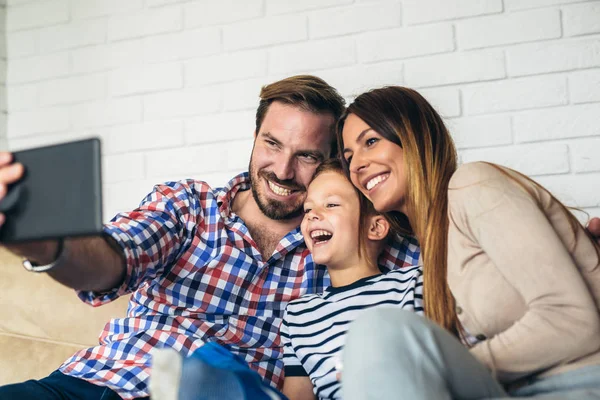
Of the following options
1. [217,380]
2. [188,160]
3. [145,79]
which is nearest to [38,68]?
[145,79]

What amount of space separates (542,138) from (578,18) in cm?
35

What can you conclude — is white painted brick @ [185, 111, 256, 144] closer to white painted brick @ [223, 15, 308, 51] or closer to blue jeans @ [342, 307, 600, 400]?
white painted brick @ [223, 15, 308, 51]

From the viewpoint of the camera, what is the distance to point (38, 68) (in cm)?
231

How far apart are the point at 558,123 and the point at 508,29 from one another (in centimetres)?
31

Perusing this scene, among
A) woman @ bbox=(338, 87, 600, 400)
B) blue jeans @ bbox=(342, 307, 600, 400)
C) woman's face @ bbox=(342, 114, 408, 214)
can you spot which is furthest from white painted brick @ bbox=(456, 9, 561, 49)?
blue jeans @ bbox=(342, 307, 600, 400)

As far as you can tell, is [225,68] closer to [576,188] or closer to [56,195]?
[576,188]

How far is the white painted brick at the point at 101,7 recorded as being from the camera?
2.20 metres

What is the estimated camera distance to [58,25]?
7.54ft

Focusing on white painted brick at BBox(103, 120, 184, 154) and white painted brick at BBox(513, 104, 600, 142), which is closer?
white painted brick at BBox(513, 104, 600, 142)

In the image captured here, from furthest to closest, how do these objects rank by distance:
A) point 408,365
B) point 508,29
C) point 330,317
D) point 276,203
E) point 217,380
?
point 508,29, point 276,203, point 330,317, point 217,380, point 408,365

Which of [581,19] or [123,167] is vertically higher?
[581,19]

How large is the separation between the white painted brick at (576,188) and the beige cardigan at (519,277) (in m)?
0.64

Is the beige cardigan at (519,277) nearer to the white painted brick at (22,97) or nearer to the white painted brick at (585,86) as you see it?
the white painted brick at (585,86)

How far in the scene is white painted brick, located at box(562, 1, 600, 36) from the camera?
1.76 m
